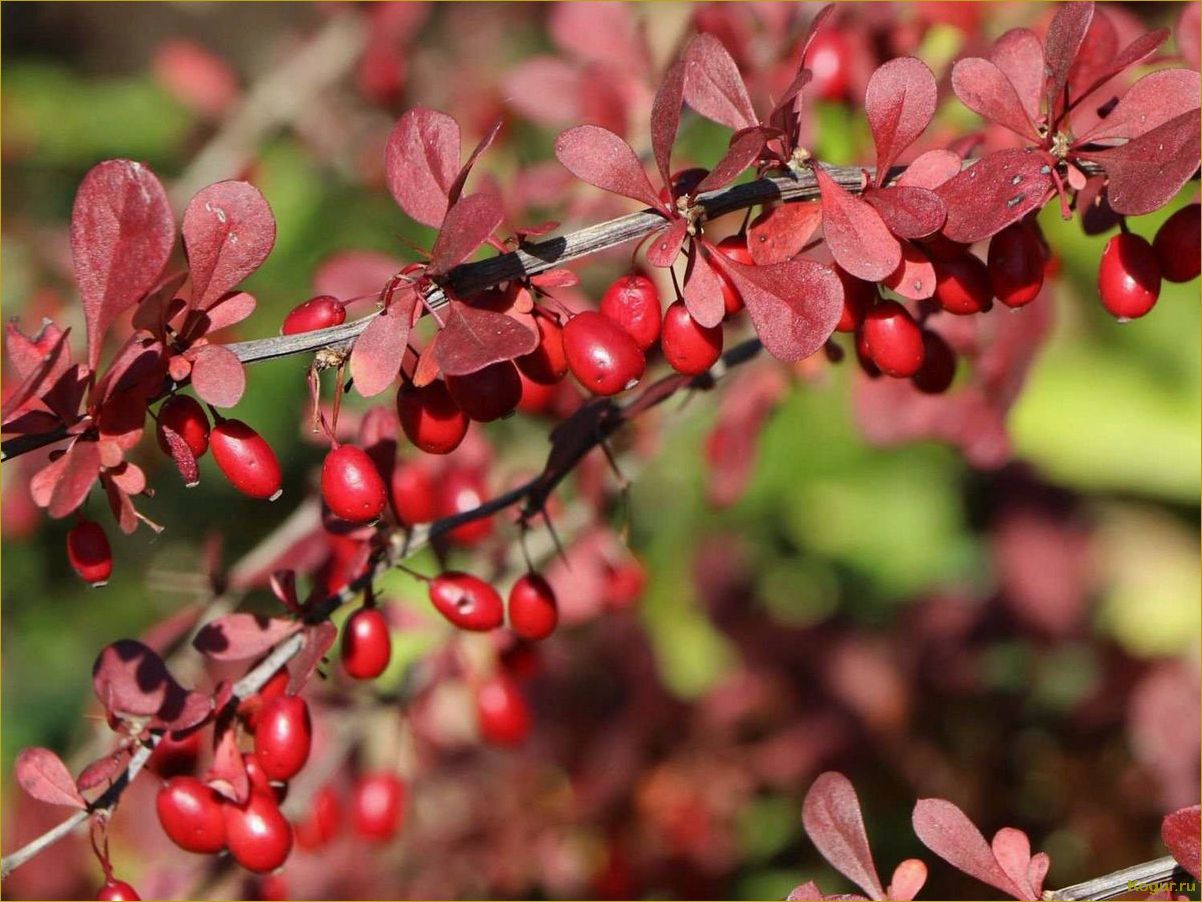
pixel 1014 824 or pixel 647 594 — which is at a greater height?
pixel 1014 824

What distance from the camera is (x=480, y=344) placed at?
717mm

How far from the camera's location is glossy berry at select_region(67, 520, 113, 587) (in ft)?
2.76

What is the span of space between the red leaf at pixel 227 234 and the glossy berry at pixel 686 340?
264mm

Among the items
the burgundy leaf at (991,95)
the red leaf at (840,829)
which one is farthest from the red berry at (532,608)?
the burgundy leaf at (991,95)

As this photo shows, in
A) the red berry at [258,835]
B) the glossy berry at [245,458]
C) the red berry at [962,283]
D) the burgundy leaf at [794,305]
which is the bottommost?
the red berry at [258,835]

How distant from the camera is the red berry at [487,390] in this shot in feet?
2.59

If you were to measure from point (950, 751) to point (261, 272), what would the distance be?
73.2 inches

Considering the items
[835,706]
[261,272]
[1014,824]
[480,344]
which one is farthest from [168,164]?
[480,344]

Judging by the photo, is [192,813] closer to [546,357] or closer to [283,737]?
[283,737]

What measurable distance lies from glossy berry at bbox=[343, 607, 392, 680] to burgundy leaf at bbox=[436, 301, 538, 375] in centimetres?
35

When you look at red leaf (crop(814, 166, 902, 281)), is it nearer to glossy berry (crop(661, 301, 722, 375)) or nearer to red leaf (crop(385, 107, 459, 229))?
glossy berry (crop(661, 301, 722, 375))

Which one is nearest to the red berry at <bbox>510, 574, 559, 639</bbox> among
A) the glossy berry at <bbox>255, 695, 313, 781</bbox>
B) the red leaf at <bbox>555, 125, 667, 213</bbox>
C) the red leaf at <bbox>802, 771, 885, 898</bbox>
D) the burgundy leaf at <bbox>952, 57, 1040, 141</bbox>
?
the glossy berry at <bbox>255, 695, 313, 781</bbox>

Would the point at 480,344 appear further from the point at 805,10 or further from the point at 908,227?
the point at 805,10

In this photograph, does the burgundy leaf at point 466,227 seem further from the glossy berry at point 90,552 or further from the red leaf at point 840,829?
the red leaf at point 840,829
